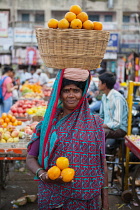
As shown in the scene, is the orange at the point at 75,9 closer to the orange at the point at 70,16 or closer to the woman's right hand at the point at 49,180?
the orange at the point at 70,16

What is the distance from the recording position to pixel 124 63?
22.5 meters

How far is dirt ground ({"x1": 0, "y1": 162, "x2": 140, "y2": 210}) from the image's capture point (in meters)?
3.84

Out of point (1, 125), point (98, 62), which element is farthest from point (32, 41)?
point (98, 62)

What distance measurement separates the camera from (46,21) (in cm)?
2425

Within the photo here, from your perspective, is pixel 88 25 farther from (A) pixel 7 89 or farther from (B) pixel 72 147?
(A) pixel 7 89

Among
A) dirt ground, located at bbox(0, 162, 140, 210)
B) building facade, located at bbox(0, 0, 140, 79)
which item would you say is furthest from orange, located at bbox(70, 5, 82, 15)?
building facade, located at bbox(0, 0, 140, 79)

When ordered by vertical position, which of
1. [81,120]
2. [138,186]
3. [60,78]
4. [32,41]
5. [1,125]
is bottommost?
[138,186]

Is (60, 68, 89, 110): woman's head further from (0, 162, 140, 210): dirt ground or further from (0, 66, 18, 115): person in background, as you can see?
(0, 66, 18, 115): person in background

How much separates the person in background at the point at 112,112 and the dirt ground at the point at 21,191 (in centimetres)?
90

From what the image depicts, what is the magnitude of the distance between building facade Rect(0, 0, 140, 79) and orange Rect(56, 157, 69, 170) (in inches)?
786

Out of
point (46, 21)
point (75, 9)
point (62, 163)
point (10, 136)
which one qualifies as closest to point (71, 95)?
point (62, 163)

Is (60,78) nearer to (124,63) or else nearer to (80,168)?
(80,168)

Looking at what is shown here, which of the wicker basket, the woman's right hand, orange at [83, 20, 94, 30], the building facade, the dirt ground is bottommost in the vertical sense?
the dirt ground

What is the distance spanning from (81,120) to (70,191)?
1.65 feet
